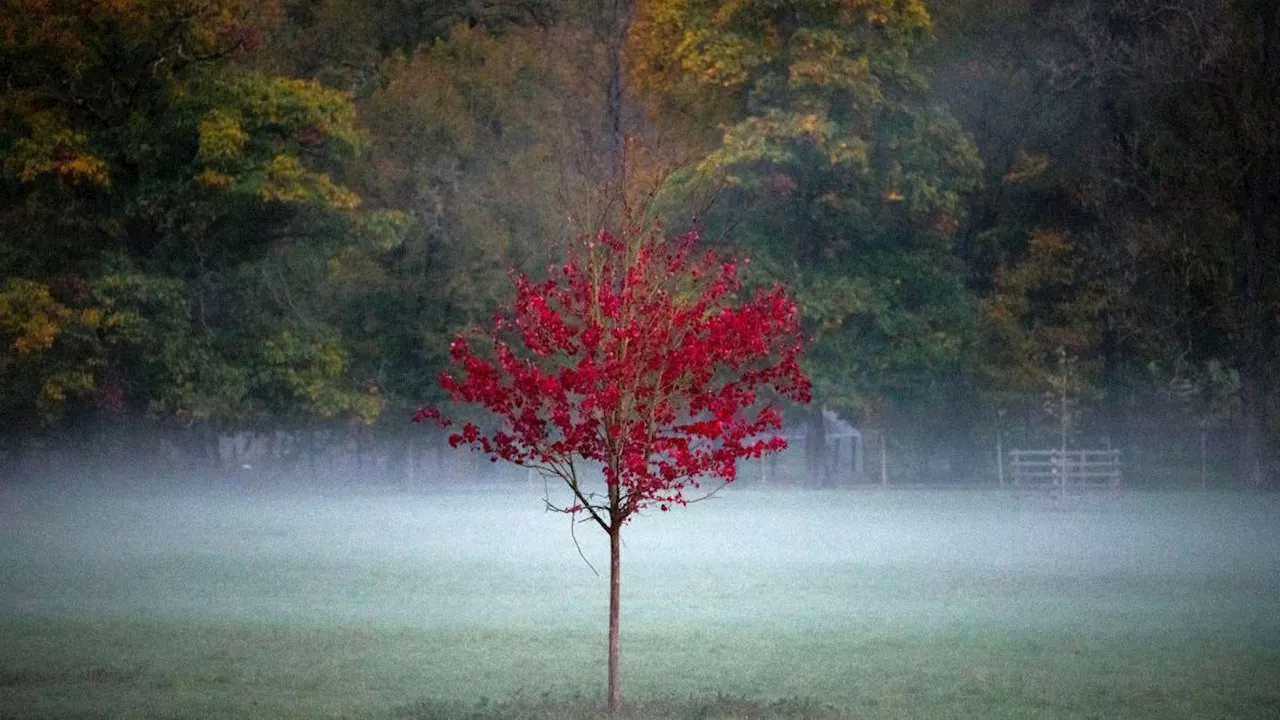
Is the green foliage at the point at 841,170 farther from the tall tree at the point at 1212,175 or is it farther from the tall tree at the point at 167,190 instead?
the tall tree at the point at 167,190

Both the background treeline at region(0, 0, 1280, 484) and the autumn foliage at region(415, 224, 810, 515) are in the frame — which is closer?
the autumn foliage at region(415, 224, 810, 515)

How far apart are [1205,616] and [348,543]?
17.7m

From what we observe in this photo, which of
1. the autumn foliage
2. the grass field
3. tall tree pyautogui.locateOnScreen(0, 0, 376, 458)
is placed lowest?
the grass field

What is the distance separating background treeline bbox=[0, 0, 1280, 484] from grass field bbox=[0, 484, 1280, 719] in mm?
8109

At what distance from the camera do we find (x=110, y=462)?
48.9 meters

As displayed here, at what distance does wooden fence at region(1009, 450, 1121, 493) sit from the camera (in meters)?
50.2

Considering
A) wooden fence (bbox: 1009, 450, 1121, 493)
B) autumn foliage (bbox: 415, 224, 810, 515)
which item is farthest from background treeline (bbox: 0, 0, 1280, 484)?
autumn foliage (bbox: 415, 224, 810, 515)

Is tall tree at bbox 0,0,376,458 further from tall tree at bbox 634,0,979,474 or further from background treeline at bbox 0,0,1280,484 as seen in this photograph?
tall tree at bbox 634,0,979,474

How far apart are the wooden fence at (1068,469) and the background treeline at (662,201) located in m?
1.11

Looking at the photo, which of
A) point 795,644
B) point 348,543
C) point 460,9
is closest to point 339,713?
point 795,644

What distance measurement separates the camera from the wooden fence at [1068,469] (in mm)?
Result: 50156

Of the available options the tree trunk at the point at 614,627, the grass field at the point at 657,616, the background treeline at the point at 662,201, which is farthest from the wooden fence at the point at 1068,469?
the tree trunk at the point at 614,627

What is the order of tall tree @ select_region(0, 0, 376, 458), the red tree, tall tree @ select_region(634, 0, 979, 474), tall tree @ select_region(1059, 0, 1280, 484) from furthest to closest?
tall tree @ select_region(634, 0, 979, 474)
tall tree @ select_region(1059, 0, 1280, 484)
tall tree @ select_region(0, 0, 376, 458)
the red tree

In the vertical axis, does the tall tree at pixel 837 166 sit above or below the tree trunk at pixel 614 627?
above
